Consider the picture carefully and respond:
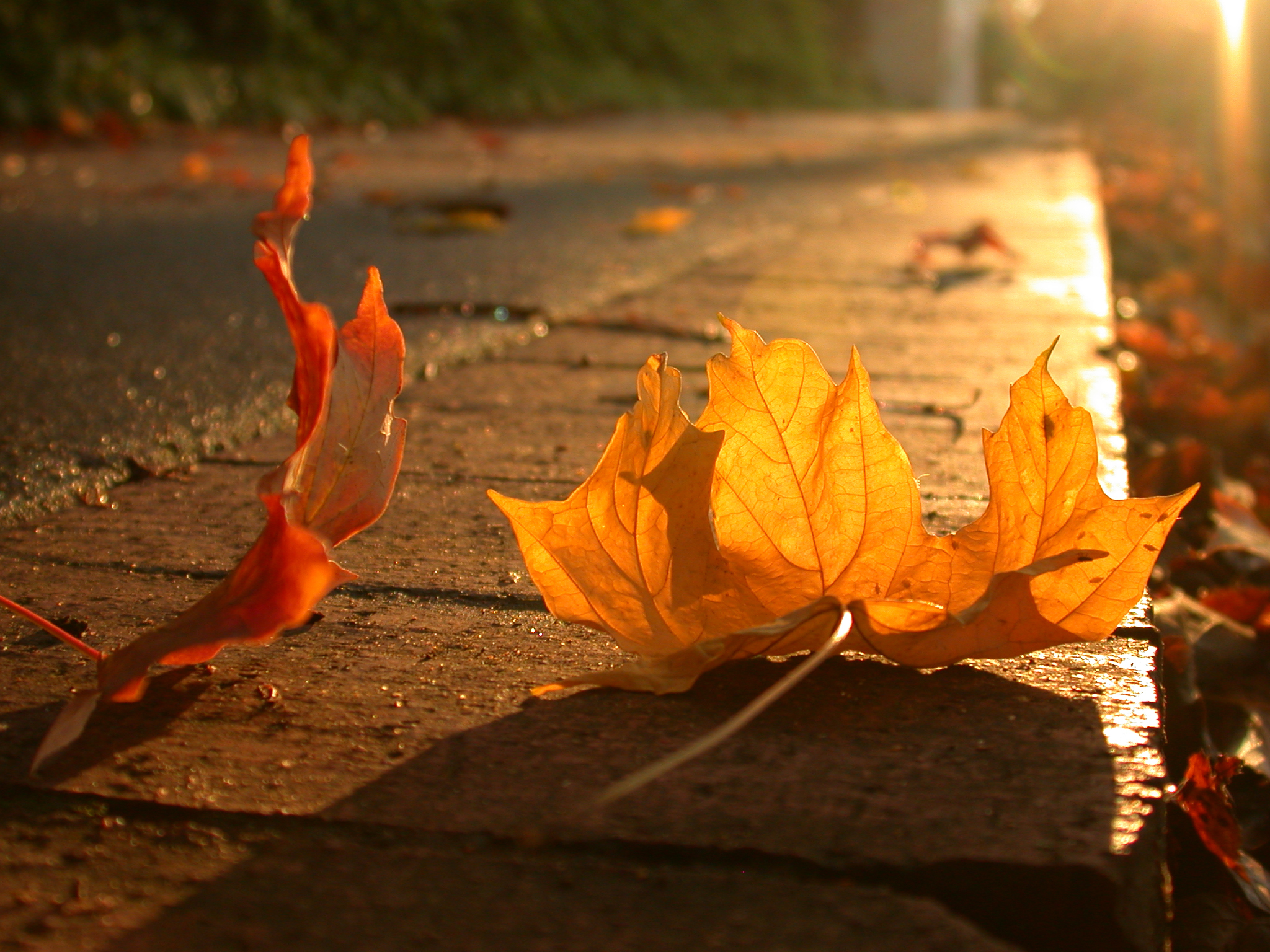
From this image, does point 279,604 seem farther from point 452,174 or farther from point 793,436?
point 452,174

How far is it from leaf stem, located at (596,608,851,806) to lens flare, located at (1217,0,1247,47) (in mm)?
8686

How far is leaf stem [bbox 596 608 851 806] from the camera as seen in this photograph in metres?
0.68

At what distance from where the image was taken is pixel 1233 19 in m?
8.60

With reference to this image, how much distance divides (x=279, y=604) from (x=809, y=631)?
0.39 m

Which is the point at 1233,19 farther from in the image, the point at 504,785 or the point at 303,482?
the point at 504,785

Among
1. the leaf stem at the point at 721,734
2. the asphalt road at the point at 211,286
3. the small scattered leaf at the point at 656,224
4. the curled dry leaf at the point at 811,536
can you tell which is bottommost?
the leaf stem at the point at 721,734

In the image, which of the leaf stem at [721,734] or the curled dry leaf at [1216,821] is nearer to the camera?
the leaf stem at [721,734]

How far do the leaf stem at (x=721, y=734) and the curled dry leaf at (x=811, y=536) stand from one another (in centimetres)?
3

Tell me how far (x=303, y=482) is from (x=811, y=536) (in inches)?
15.6

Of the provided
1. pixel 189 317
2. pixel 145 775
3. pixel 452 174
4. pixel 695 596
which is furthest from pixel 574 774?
pixel 452 174

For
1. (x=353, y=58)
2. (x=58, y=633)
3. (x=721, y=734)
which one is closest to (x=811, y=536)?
(x=721, y=734)

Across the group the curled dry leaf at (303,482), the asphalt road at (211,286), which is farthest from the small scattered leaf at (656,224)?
the curled dry leaf at (303,482)

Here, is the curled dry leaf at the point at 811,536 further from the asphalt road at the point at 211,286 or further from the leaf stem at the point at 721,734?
the asphalt road at the point at 211,286

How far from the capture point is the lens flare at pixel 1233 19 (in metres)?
8.27
